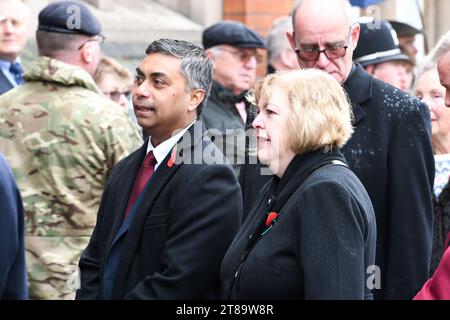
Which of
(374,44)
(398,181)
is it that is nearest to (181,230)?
(398,181)

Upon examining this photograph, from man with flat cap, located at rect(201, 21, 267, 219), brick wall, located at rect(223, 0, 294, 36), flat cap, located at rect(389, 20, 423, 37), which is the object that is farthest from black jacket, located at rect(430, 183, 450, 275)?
brick wall, located at rect(223, 0, 294, 36)

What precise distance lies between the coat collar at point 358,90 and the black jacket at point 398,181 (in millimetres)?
18

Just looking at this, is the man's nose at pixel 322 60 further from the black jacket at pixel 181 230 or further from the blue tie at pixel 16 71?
the blue tie at pixel 16 71

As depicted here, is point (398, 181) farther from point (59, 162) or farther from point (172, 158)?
point (59, 162)

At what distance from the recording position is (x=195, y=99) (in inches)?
184

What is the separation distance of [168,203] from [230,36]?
10.6 ft

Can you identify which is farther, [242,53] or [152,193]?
[242,53]

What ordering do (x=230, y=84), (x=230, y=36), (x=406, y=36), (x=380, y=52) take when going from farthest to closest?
(x=406, y=36) → (x=230, y=36) → (x=230, y=84) → (x=380, y=52)

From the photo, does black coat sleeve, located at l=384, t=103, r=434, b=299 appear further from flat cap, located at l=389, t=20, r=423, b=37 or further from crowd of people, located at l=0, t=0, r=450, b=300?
flat cap, located at l=389, t=20, r=423, b=37

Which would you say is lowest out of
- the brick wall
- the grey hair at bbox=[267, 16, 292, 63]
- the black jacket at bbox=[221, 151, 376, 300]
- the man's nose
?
the black jacket at bbox=[221, 151, 376, 300]

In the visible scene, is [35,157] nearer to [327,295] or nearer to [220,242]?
[220,242]

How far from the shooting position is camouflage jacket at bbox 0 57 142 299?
5559 mm

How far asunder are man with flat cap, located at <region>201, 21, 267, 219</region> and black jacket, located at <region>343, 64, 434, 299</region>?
1.94 m

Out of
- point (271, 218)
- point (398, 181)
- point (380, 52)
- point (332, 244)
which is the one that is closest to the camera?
point (332, 244)
